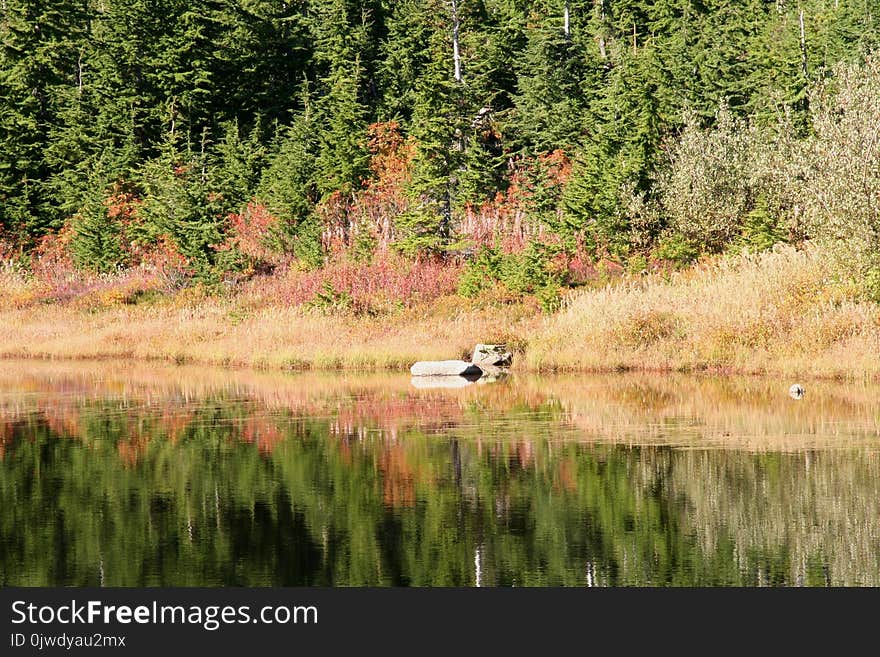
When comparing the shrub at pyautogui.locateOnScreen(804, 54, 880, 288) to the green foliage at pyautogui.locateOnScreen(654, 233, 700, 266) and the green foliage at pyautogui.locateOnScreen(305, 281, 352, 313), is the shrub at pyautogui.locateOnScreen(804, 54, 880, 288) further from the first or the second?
the green foliage at pyautogui.locateOnScreen(305, 281, 352, 313)

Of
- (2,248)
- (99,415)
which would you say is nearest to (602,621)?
(99,415)

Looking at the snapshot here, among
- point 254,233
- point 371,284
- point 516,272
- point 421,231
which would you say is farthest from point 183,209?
point 516,272

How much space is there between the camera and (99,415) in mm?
29578

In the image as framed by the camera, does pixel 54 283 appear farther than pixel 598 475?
Yes

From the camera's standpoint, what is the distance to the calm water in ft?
46.6

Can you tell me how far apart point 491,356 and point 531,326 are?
2615mm

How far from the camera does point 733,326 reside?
34.8m

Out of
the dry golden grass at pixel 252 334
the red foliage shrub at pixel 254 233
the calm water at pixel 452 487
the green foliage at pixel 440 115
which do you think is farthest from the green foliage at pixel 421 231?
the calm water at pixel 452 487

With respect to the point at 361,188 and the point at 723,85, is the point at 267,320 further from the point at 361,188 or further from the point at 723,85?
the point at 723,85

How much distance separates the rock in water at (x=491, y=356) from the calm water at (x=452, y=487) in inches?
213

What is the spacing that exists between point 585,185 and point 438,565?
1446 inches

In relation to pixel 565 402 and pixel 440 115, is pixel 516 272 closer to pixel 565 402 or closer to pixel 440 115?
pixel 440 115

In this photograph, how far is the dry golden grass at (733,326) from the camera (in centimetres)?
3262

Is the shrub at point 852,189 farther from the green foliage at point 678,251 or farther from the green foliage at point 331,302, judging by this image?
the green foliage at point 331,302
